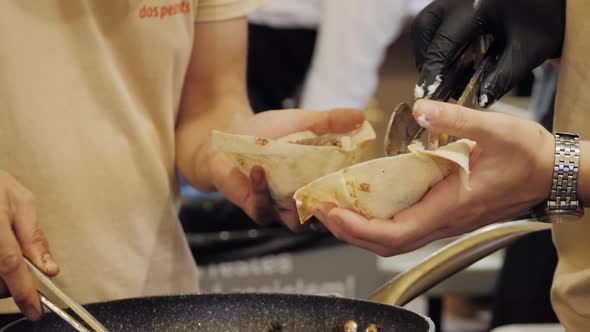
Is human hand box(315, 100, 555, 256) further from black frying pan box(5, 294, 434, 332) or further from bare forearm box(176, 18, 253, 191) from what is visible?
bare forearm box(176, 18, 253, 191)

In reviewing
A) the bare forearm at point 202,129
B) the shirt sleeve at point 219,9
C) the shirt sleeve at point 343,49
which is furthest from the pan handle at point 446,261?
the shirt sleeve at point 343,49

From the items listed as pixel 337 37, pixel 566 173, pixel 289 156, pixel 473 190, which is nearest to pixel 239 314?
pixel 289 156

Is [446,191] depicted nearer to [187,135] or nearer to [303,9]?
[187,135]

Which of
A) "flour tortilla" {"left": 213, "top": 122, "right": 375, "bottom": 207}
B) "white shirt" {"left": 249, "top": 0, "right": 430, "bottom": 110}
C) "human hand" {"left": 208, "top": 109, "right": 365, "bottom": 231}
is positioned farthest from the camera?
"white shirt" {"left": 249, "top": 0, "right": 430, "bottom": 110}

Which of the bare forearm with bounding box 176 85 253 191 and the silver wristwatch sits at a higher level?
the silver wristwatch

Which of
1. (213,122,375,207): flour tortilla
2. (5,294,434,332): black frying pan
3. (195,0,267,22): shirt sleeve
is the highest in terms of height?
(195,0,267,22): shirt sleeve

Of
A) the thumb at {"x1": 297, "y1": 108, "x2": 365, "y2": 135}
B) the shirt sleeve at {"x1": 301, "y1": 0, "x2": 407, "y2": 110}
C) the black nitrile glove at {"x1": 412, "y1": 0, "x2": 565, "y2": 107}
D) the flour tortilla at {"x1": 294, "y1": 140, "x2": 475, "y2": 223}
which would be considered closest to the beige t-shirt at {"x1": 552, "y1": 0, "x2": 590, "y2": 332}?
the black nitrile glove at {"x1": 412, "y1": 0, "x2": 565, "y2": 107}

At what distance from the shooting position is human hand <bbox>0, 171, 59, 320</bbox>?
1.03 m

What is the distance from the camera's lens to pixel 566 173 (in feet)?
3.47

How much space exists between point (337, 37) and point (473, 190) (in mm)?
2269

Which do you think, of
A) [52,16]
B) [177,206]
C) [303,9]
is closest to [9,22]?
[52,16]

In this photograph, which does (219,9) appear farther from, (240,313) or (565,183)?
(565,183)

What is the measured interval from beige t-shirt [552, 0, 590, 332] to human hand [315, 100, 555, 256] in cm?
13

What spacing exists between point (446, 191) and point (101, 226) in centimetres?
62
